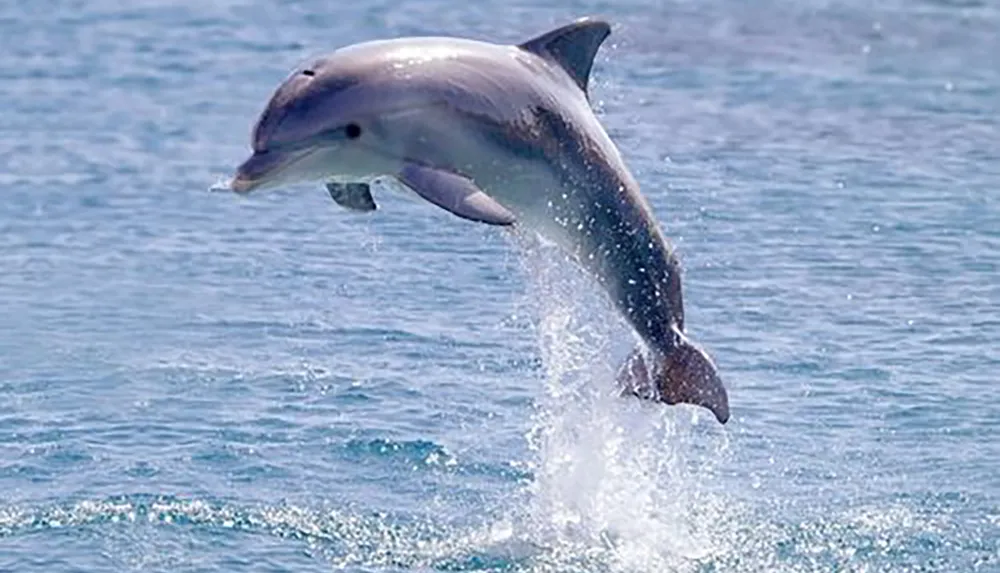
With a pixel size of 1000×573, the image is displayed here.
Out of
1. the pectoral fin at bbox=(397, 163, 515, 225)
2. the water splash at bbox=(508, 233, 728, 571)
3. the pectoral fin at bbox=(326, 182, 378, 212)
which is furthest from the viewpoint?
the water splash at bbox=(508, 233, 728, 571)

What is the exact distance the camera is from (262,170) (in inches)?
310

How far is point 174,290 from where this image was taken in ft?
43.7

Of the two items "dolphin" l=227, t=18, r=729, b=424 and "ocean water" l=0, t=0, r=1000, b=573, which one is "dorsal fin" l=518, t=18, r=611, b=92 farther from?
"ocean water" l=0, t=0, r=1000, b=573

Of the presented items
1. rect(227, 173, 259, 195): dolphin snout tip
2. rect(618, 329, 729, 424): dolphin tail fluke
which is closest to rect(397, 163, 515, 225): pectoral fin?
rect(227, 173, 259, 195): dolphin snout tip

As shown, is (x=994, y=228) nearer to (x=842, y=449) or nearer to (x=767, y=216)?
(x=767, y=216)

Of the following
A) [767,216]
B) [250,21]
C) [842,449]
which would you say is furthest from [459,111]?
[250,21]

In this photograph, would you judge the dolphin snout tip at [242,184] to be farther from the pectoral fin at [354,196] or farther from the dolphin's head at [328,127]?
the pectoral fin at [354,196]

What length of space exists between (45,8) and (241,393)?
9.87 meters

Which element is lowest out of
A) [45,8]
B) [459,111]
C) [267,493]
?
[45,8]

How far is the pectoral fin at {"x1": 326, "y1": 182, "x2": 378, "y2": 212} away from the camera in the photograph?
8.37 meters

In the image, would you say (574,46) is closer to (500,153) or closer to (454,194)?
(500,153)

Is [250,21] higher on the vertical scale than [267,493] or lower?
lower

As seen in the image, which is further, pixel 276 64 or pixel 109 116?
pixel 276 64

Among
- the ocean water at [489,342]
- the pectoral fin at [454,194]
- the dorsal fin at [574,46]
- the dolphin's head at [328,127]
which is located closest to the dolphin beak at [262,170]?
the dolphin's head at [328,127]
